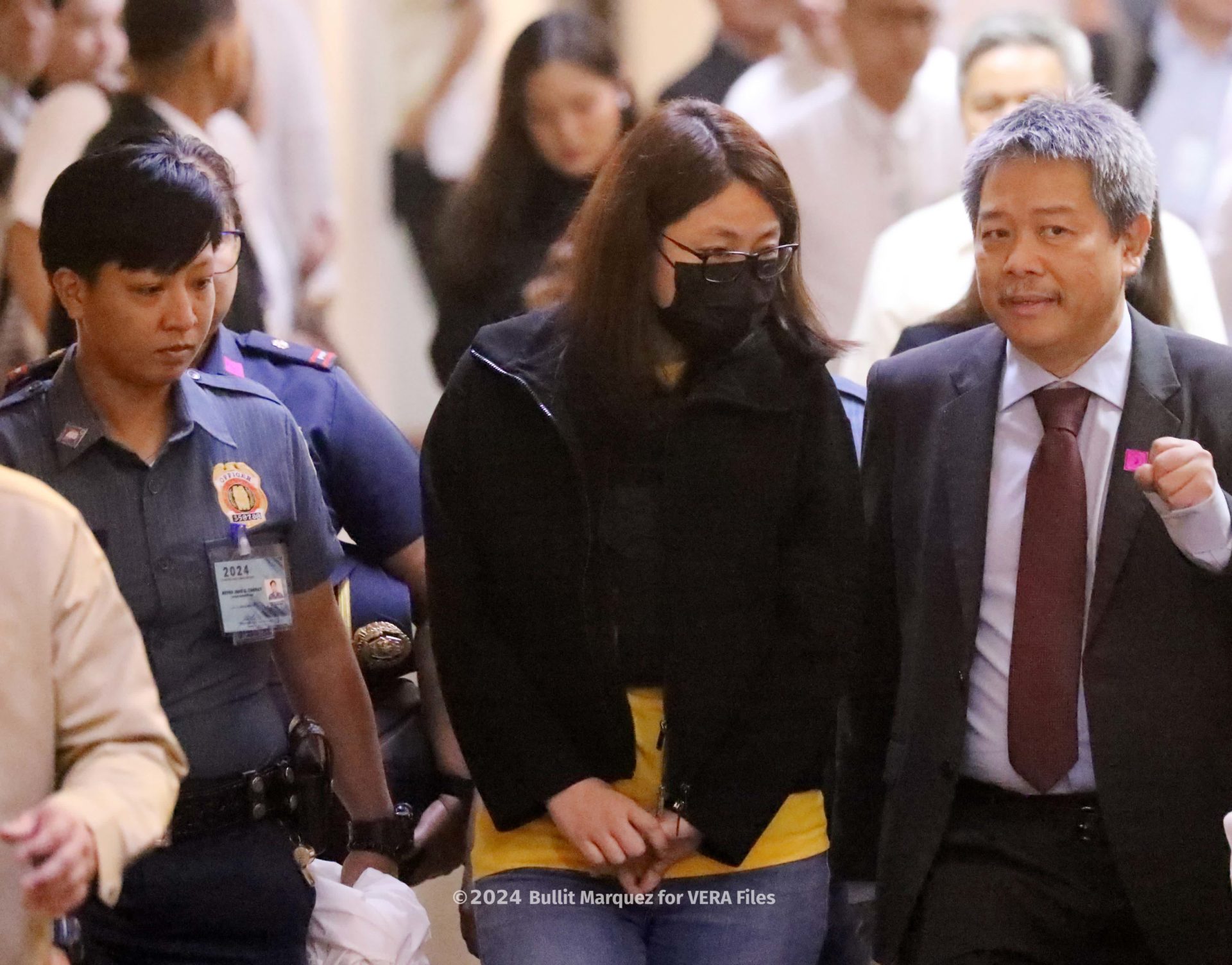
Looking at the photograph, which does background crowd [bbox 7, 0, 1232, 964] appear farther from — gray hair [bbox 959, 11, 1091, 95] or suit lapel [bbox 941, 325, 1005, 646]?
suit lapel [bbox 941, 325, 1005, 646]

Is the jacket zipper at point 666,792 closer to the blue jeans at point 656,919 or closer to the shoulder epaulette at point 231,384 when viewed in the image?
the blue jeans at point 656,919

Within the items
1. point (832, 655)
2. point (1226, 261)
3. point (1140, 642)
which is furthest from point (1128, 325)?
point (1226, 261)

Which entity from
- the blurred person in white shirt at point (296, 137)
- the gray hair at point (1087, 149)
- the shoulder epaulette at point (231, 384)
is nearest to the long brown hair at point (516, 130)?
the blurred person in white shirt at point (296, 137)

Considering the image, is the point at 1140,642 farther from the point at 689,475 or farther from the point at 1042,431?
the point at 689,475

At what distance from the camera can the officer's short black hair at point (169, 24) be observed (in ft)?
13.0

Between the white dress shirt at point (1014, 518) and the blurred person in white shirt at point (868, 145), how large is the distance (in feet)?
5.26

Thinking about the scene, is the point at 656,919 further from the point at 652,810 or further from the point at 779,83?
the point at 779,83

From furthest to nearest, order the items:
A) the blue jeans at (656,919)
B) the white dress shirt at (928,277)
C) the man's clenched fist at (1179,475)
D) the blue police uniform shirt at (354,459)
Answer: the white dress shirt at (928,277)
the blue police uniform shirt at (354,459)
the blue jeans at (656,919)
the man's clenched fist at (1179,475)

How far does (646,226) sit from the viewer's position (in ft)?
7.40

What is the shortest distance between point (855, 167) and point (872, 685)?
190 cm

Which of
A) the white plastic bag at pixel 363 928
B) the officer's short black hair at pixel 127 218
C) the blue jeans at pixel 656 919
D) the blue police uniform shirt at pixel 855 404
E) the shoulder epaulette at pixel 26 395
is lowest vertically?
the white plastic bag at pixel 363 928

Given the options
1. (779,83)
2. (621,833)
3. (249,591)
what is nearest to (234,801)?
(249,591)

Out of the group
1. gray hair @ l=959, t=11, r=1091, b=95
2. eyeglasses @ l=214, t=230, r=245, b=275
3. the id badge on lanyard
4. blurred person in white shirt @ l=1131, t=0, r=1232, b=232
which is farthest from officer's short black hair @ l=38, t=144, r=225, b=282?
blurred person in white shirt @ l=1131, t=0, r=1232, b=232

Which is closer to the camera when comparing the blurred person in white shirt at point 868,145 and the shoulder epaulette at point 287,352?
the shoulder epaulette at point 287,352
